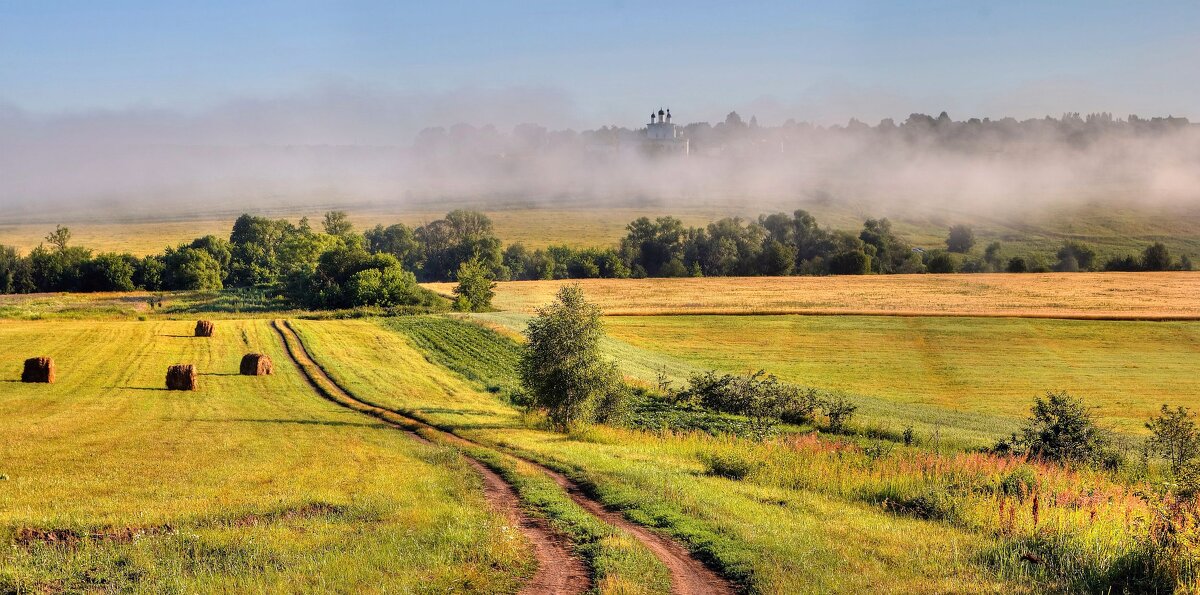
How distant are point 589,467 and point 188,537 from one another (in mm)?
11610

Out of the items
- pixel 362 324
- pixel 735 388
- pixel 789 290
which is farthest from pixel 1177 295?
pixel 362 324

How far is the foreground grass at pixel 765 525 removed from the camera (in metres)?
Answer: 14.5

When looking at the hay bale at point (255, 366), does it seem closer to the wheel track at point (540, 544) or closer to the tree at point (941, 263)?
the wheel track at point (540, 544)

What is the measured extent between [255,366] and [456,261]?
110083 millimetres

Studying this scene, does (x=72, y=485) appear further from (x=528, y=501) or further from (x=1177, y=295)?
(x=1177, y=295)

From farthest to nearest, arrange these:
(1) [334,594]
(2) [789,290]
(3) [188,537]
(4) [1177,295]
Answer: (2) [789,290], (4) [1177,295], (3) [188,537], (1) [334,594]

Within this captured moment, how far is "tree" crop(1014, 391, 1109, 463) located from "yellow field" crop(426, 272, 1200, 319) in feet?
172

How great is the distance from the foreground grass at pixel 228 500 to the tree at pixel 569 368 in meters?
8.11

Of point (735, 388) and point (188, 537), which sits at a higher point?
point (188, 537)

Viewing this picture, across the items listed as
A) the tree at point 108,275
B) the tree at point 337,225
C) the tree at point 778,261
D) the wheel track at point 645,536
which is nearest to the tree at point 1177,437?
the wheel track at point 645,536

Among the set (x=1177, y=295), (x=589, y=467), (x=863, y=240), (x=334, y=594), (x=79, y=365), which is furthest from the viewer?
(x=863, y=240)

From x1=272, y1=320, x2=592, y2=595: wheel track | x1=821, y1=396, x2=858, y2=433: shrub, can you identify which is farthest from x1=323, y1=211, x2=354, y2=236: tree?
x1=272, y1=320, x2=592, y2=595: wheel track

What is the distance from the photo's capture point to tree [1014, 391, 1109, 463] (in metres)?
33.2

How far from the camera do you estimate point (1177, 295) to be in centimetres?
9281
